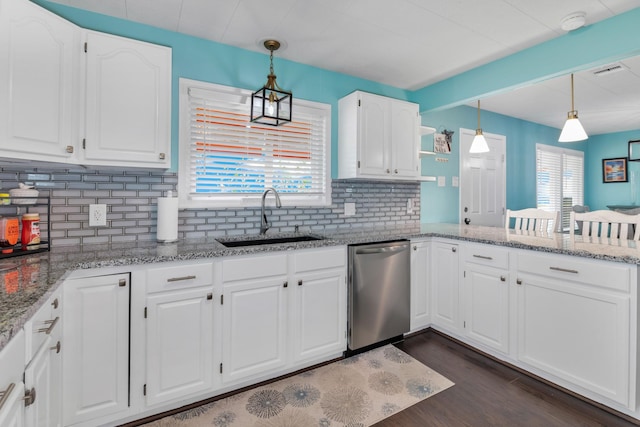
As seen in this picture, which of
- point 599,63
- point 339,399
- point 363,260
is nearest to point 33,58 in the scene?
point 363,260

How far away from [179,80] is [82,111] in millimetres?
744

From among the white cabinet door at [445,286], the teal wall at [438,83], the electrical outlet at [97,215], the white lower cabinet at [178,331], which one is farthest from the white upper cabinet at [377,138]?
the electrical outlet at [97,215]

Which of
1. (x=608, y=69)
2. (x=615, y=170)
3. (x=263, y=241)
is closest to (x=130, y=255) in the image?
(x=263, y=241)

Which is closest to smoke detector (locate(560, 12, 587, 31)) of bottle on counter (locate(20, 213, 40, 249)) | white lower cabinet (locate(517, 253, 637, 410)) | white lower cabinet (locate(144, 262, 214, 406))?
white lower cabinet (locate(517, 253, 637, 410))

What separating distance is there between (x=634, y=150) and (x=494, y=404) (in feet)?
20.6

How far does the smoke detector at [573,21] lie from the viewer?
2.11m

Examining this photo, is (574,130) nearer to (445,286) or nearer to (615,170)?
(445,286)

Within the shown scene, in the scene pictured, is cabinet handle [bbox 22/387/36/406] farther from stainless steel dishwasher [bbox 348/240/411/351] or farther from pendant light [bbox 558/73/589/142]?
pendant light [bbox 558/73/589/142]

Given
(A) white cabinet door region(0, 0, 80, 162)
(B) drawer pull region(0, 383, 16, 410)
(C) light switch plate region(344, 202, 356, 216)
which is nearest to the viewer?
(B) drawer pull region(0, 383, 16, 410)

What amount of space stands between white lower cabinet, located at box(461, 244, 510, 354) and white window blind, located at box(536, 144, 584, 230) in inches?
140

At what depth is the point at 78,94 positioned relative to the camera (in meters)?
1.82

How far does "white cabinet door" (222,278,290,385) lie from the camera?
6.42 feet

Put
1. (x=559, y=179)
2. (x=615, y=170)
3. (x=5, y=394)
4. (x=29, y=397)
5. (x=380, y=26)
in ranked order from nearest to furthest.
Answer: (x=5, y=394) → (x=29, y=397) → (x=380, y=26) → (x=559, y=179) → (x=615, y=170)

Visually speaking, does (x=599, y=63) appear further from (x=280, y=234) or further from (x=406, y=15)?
(x=280, y=234)
